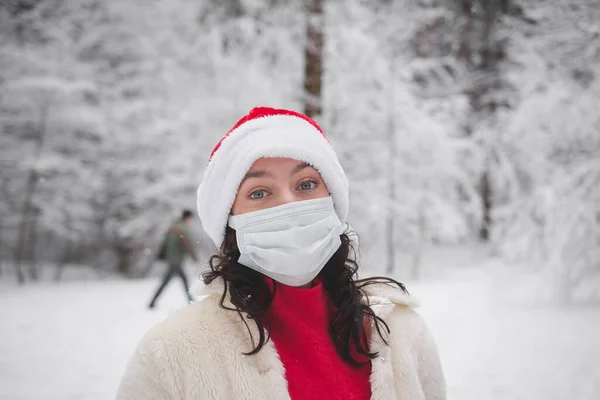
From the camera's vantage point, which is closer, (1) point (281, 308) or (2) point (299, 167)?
(1) point (281, 308)

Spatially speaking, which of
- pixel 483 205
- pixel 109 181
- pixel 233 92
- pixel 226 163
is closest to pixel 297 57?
pixel 233 92

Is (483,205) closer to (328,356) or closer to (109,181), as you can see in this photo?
(109,181)

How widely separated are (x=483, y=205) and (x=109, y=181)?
603 inches

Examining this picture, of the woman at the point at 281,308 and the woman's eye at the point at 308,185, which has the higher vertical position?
the woman's eye at the point at 308,185

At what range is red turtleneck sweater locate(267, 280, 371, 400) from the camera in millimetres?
1248

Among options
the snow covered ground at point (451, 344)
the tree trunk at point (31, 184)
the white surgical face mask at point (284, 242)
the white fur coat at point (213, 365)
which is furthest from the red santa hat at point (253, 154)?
the tree trunk at point (31, 184)

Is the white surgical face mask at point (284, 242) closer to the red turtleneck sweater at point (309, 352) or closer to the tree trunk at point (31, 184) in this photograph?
the red turtleneck sweater at point (309, 352)

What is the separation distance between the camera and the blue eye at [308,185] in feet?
4.99

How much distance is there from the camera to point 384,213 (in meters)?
11.6

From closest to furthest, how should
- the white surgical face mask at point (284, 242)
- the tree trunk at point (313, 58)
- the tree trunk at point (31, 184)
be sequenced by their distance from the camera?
the white surgical face mask at point (284, 242)
the tree trunk at point (313, 58)
the tree trunk at point (31, 184)

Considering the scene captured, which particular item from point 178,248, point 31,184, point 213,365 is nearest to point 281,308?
point 213,365

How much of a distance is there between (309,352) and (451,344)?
15.1 feet

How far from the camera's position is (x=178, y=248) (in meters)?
7.68

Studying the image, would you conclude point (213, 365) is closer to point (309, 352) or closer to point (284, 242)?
point (309, 352)
